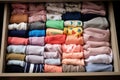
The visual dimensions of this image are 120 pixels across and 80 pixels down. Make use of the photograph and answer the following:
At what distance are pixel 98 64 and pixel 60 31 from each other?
0.84 feet

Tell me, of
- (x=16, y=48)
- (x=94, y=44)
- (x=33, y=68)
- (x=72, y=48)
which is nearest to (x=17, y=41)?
(x=16, y=48)

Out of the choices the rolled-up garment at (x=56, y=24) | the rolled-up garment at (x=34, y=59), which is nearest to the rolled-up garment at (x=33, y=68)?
the rolled-up garment at (x=34, y=59)

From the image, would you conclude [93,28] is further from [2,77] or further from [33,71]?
[2,77]

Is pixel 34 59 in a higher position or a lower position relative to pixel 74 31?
lower

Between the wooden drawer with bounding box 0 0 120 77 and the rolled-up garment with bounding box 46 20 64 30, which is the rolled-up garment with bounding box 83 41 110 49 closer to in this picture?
the wooden drawer with bounding box 0 0 120 77

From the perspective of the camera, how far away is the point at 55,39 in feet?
3.97

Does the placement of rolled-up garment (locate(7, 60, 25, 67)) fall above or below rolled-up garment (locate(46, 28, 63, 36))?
below

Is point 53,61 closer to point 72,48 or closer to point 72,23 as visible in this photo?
point 72,48

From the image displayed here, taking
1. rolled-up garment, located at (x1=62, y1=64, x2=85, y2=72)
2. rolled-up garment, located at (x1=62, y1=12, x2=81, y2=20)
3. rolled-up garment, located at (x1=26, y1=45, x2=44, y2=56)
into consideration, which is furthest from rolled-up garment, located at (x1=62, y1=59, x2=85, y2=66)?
rolled-up garment, located at (x1=62, y1=12, x2=81, y2=20)

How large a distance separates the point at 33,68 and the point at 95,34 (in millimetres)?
359

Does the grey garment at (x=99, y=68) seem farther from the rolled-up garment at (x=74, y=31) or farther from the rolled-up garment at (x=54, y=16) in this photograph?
the rolled-up garment at (x=54, y=16)

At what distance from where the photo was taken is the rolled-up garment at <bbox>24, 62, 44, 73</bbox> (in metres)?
1.14

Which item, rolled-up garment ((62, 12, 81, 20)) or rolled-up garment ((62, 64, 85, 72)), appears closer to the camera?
rolled-up garment ((62, 64, 85, 72))

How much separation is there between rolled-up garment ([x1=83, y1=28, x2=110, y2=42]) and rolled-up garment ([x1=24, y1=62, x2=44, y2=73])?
27 centimetres
